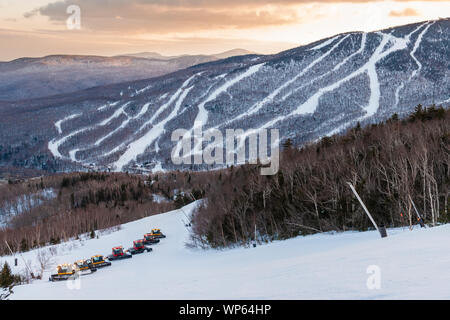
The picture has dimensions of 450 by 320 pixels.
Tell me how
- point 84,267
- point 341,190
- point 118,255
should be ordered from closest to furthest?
point 341,190, point 84,267, point 118,255

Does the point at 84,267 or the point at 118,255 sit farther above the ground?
the point at 84,267

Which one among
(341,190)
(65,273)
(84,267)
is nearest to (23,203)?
(84,267)

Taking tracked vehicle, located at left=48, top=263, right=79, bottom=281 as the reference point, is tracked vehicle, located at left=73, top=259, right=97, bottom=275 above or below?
below

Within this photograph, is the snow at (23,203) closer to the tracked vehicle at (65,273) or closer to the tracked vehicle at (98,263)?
the tracked vehicle at (98,263)

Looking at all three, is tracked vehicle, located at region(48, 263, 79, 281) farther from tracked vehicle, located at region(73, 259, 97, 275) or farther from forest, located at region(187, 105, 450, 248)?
forest, located at region(187, 105, 450, 248)

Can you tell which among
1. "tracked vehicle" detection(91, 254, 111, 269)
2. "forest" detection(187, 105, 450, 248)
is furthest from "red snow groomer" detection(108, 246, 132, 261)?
"forest" detection(187, 105, 450, 248)

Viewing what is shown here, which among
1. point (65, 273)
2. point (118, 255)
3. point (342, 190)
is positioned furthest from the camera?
point (118, 255)

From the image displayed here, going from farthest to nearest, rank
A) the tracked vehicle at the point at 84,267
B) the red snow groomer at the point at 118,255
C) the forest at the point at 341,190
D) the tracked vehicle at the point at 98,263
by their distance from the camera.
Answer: the red snow groomer at the point at 118,255, the tracked vehicle at the point at 98,263, the tracked vehicle at the point at 84,267, the forest at the point at 341,190

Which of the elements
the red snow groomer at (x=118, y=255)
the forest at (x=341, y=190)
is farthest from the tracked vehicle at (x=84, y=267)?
the forest at (x=341, y=190)

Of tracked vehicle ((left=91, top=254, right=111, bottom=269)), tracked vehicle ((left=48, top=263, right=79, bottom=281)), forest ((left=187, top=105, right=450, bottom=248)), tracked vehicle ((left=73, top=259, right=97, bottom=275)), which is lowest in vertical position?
tracked vehicle ((left=91, top=254, right=111, bottom=269))

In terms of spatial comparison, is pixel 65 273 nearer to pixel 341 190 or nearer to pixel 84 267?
pixel 84 267

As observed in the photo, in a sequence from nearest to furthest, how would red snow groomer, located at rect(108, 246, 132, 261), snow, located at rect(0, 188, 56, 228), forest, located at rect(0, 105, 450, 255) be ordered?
forest, located at rect(0, 105, 450, 255), red snow groomer, located at rect(108, 246, 132, 261), snow, located at rect(0, 188, 56, 228)

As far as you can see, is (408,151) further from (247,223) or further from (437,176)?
(247,223)
